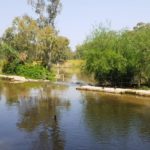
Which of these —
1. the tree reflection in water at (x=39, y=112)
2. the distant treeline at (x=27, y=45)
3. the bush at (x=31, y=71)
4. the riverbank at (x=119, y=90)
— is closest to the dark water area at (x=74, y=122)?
the tree reflection in water at (x=39, y=112)

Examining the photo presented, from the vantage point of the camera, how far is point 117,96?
164ft

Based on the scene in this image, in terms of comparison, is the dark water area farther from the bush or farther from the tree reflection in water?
the bush

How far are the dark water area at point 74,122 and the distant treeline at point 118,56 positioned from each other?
7088mm

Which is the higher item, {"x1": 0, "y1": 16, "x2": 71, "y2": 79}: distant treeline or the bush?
{"x1": 0, "y1": 16, "x2": 71, "y2": 79}: distant treeline

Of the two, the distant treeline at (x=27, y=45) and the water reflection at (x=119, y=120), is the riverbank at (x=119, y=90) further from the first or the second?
the distant treeline at (x=27, y=45)

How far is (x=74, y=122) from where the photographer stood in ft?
109

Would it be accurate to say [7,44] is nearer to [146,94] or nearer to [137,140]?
[146,94]

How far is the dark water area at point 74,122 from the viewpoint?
87.1 ft

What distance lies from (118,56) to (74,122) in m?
24.4

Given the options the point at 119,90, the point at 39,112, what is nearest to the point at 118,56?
the point at 119,90

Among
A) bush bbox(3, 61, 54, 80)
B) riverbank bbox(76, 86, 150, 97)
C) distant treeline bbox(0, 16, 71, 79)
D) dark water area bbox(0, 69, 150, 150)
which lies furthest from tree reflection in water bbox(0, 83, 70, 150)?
distant treeline bbox(0, 16, 71, 79)

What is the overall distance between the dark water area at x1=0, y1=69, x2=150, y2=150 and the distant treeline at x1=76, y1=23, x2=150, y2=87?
7088 millimetres

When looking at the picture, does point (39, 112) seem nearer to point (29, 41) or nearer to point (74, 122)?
point (74, 122)

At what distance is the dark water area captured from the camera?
87.1ft
